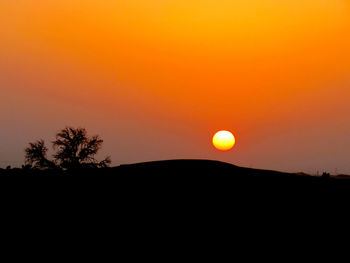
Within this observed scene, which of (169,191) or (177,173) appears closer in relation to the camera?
(169,191)

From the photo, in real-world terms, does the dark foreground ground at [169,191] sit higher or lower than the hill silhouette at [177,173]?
lower

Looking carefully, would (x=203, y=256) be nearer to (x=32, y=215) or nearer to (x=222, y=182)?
(x=222, y=182)

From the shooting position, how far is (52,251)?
16.4 feet

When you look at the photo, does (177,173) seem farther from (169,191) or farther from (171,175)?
(169,191)

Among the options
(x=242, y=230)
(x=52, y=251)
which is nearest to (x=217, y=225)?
(x=242, y=230)

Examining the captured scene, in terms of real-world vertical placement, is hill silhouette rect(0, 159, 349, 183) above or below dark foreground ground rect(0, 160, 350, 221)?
above

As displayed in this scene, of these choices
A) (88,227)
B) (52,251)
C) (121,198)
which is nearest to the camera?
(52,251)

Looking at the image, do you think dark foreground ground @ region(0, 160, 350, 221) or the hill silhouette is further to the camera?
the hill silhouette

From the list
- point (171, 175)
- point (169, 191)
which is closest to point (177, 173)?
point (171, 175)

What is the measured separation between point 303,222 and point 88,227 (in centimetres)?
318

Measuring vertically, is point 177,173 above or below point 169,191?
above

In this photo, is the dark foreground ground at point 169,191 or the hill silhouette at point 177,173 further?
the hill silhouette at point 177,173

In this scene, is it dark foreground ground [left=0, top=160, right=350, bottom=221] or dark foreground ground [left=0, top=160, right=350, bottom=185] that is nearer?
dark foreground ground [left=0, top=160, right=350, bottom=221]

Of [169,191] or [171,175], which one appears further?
[171,175]
